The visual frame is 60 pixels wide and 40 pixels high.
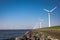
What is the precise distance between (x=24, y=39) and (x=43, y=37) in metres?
9.78

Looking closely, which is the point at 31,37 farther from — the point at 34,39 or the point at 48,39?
the point at 48,39

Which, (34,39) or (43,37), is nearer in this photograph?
(43,37)

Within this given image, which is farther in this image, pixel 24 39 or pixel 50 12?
pixel 50 12

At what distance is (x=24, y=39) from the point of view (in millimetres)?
25578

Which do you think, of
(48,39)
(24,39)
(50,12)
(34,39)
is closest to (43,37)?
(48,39)

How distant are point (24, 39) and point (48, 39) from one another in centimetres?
927

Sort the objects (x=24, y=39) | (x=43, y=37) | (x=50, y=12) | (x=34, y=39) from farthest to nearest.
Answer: (x=50, y=12)
(x=24, y=39)
(x=34, y=39)
(x=43, y=37)

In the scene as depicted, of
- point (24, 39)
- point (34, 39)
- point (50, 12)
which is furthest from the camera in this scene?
point (50, 12)

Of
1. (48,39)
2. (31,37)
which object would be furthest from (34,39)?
(48,39)

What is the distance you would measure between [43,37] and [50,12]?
983 inches

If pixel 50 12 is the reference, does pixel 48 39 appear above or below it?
below

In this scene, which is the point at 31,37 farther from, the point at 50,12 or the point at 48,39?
the point at 50,12

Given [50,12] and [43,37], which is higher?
[50,12]

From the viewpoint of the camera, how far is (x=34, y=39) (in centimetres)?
2066
